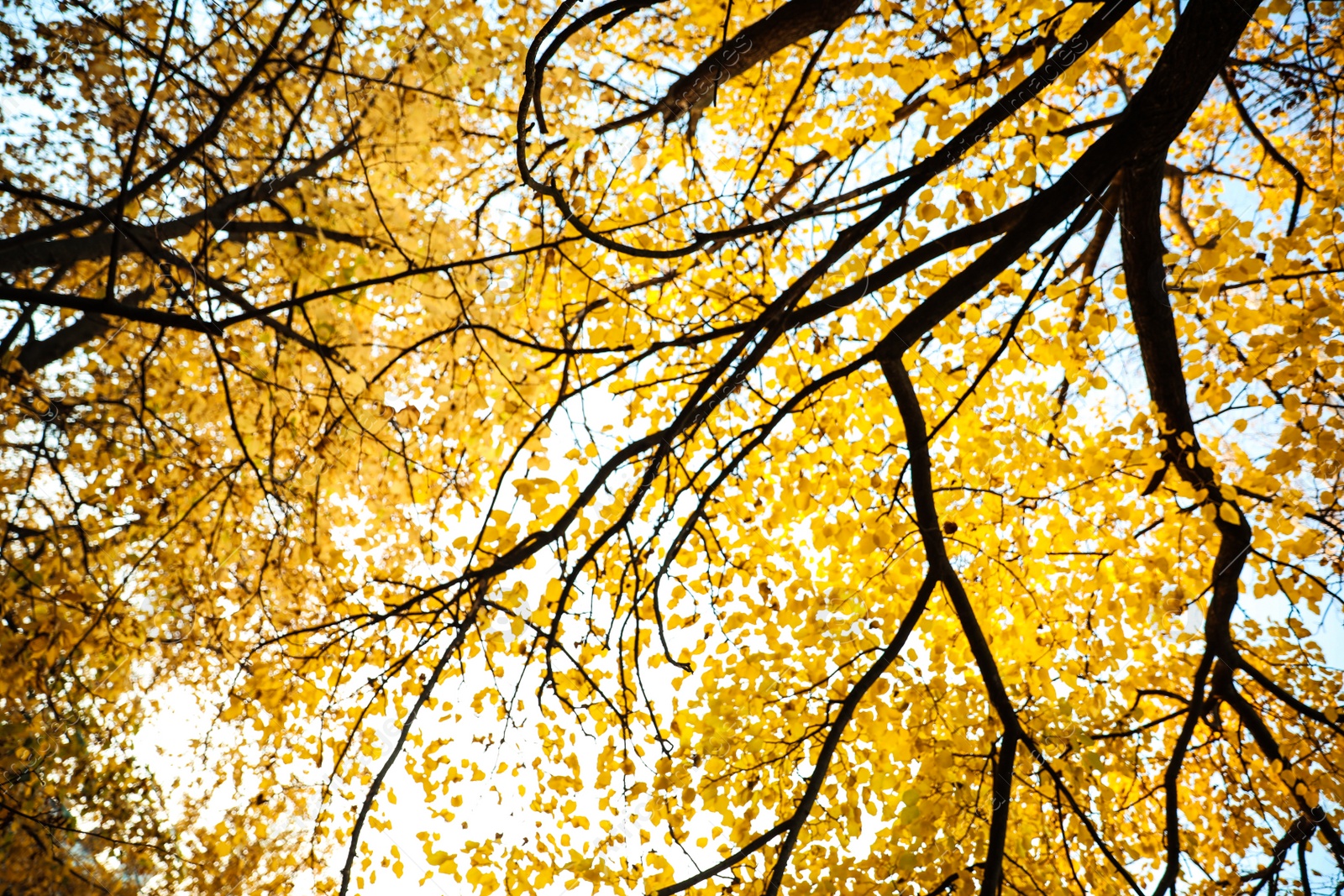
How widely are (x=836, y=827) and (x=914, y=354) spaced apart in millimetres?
2665

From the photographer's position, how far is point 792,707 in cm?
325

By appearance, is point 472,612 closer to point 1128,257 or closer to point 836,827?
point 836,827

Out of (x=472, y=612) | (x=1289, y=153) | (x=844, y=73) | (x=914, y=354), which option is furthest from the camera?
(x=1289, y=153)

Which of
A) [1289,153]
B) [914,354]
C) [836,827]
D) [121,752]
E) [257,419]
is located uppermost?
[1289,153]

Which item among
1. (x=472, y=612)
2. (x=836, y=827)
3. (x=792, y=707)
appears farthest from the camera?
(x=836, y=827)

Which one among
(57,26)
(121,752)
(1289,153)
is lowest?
(121,752)

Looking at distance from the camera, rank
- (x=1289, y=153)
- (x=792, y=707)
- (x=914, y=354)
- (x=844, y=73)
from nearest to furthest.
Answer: (x=792, y=707), (x=844, y=73), (x=914, y=354), (x=1289, y=153)

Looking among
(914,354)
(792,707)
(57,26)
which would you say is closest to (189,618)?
(57,26)

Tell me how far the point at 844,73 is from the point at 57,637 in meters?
5.31

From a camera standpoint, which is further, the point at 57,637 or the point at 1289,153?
the point at 1289,153

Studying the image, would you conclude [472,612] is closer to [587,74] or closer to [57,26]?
[587,74]

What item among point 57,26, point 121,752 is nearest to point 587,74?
point 57,26

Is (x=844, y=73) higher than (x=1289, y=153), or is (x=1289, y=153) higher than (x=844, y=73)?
(x=1289, y=153)

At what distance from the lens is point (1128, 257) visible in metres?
3.74
